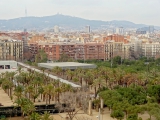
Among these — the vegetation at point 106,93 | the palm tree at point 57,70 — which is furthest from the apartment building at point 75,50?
the vegetation at point 106,93

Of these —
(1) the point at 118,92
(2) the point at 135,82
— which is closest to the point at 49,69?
(2) the point at 135,82

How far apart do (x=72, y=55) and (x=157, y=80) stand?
4597cm

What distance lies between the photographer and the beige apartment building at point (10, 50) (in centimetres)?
8044

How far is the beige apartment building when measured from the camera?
80.4 metres

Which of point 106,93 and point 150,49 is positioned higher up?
point 150,49


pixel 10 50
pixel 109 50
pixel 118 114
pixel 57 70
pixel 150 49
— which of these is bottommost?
pixel 118 114

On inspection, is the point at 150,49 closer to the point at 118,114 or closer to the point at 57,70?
the point at 57,70

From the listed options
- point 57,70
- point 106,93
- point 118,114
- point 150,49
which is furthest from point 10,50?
point 118,114

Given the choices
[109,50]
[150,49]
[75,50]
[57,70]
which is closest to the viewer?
[57,70]

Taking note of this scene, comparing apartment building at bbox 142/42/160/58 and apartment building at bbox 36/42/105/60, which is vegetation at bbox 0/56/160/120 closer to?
apartment building at bbox 36/42/105/60

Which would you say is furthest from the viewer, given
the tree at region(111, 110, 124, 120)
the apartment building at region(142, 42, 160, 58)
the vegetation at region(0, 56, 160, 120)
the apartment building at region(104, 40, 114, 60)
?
the apartment building at region(142, 42, 160, 58)

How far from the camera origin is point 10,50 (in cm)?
8106

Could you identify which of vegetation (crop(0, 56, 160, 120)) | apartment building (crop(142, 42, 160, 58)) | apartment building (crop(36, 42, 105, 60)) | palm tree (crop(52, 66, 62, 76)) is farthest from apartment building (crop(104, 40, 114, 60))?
vegetation (crop(0, 56, 160, 120))

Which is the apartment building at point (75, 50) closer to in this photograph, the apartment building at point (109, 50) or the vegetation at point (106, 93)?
the apartment building at point (109, 50)
